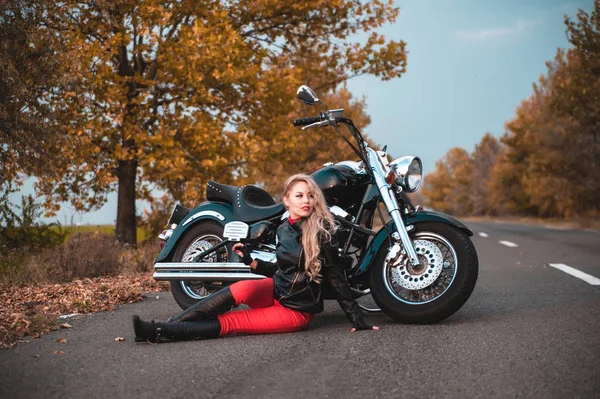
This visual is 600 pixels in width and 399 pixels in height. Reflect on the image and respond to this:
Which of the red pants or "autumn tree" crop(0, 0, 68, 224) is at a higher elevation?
"autumn tree" crop(0, 0, 68, 224)

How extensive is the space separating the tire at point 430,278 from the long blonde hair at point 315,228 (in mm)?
581

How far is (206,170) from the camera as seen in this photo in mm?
14242

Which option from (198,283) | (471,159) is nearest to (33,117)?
(198,283)

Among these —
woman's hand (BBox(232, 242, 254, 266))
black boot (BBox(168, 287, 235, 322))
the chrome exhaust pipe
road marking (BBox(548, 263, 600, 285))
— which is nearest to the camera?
black boot (BBox(168, 287, 235, 322))

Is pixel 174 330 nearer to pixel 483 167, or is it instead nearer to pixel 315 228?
pixel 315 228

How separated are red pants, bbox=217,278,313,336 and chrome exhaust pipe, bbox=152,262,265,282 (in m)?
0.42

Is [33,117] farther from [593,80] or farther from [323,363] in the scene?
[593,80]

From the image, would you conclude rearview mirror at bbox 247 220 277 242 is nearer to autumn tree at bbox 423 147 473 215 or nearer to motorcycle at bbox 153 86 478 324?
motorcycle at bbox 153 86 478 324

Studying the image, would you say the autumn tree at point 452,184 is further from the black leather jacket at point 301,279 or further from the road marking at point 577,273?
the black leather jacket at point 301,279

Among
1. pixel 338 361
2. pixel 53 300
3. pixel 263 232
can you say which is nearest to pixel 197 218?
pixel 263 232

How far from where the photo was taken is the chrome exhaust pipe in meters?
5.57

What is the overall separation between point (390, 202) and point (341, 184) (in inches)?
16.0

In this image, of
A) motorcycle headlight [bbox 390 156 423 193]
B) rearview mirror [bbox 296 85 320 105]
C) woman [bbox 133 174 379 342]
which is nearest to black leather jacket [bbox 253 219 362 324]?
woman [bbox 133 174 379 342]

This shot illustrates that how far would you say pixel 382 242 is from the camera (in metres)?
5.43
